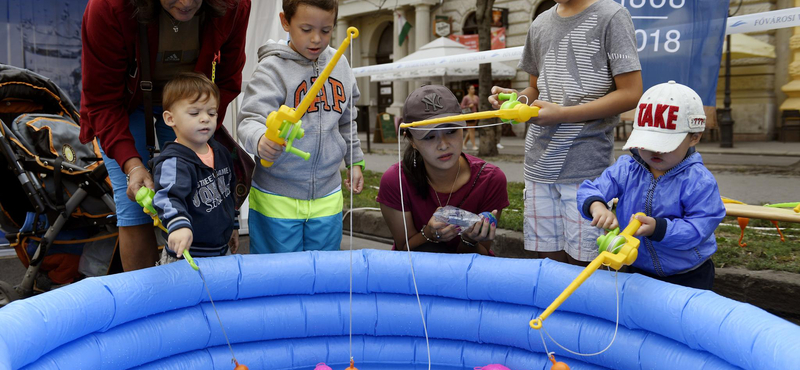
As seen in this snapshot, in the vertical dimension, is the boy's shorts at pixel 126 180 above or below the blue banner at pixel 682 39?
below

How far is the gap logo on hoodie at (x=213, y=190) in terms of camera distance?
2363mm

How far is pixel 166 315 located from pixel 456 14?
19.4 m

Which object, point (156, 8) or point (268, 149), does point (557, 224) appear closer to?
point (268, 149)

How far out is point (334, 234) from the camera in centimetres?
286

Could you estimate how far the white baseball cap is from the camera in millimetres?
1998

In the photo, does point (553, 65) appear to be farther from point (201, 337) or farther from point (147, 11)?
point (201, 337)

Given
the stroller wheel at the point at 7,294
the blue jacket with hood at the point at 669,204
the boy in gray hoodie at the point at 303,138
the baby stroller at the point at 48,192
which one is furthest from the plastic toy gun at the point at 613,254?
the stroller wheel at the point at 7,294

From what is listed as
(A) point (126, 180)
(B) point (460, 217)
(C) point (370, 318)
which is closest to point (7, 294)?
(A) point (126, 180)

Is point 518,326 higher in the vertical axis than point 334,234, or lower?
lower

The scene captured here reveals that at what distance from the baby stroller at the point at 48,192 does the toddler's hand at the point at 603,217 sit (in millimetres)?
2560

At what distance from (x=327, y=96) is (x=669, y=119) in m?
1.30

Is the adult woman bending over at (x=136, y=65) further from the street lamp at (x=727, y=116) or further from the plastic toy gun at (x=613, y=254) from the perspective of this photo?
the street lamp at (x=727, y=116)

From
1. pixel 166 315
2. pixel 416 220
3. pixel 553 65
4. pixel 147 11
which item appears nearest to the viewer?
pixel 147 11

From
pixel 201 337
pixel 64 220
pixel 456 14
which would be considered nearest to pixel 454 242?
pixel 201 337
